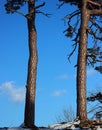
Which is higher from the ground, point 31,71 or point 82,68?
point 82,68

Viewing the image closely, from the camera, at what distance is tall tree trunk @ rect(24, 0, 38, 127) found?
68.5 feet

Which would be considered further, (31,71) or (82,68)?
(31,71)

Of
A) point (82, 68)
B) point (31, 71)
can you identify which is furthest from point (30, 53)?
point (82, 68)

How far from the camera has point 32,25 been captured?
2278cm

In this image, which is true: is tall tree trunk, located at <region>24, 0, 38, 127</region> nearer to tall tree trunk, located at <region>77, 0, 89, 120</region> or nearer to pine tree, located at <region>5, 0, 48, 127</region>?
pine tree, located at <region>5, 0, 48, 127</region>

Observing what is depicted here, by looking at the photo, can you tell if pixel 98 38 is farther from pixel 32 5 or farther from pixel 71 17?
pixel 32 5

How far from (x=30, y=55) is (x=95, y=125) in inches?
364

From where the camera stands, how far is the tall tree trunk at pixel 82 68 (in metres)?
19.9

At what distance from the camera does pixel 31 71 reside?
21891 millimetres

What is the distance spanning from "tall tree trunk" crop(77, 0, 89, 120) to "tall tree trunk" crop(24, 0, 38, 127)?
236cm

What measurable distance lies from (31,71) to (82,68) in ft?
8.88

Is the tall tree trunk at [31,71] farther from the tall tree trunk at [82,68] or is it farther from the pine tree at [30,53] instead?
the tall tree trunk at [82,68]

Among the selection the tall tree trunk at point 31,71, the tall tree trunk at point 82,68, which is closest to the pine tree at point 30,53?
the tall tree trunk at point 31,71

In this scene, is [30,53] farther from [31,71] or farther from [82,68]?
[82,68]
